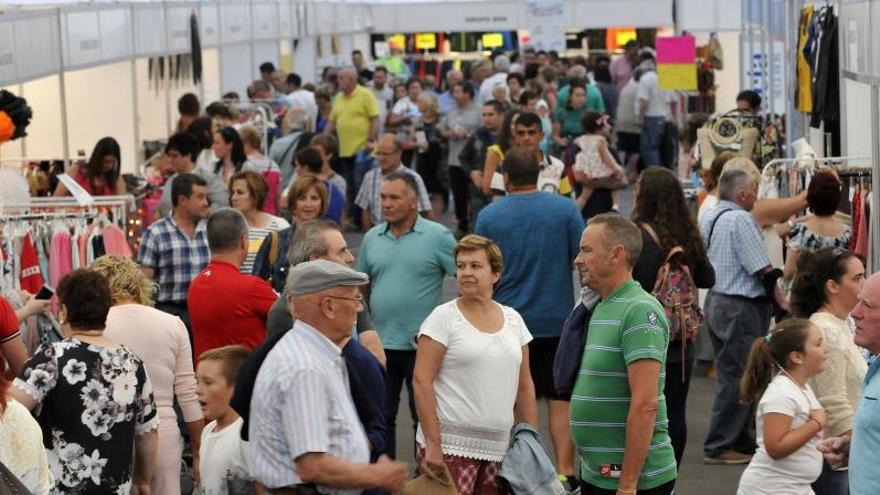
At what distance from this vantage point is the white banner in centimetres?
2655

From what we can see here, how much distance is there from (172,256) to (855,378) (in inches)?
145

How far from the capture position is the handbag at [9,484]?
4.80 metres

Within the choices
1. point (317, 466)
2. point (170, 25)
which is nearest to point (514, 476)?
point (317, 466)

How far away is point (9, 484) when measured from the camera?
4824 mm

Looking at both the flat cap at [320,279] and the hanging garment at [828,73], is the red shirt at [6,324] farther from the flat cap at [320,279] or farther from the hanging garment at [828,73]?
the hanging garment at [828,73]

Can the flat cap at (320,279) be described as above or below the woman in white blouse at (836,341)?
above

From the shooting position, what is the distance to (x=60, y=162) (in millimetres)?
14898

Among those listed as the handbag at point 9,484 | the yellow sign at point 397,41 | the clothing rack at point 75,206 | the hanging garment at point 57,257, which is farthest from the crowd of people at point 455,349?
the yellow sign at point 397,41

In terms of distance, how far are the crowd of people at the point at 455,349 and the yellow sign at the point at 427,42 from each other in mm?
24929

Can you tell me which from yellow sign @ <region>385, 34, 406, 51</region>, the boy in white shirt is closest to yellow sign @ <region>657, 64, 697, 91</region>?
the boy in white shirt

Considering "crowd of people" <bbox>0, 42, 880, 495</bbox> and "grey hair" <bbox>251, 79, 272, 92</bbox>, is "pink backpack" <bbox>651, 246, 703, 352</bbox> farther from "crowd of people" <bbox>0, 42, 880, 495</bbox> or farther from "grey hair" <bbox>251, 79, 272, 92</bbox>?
"grey hair" <bbox>251, 79, 272, 92</bbox>

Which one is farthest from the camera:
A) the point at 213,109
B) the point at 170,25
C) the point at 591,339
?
the point at 170,25

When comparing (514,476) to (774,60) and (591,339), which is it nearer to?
(591,339)

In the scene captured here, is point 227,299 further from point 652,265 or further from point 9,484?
point 9,484
